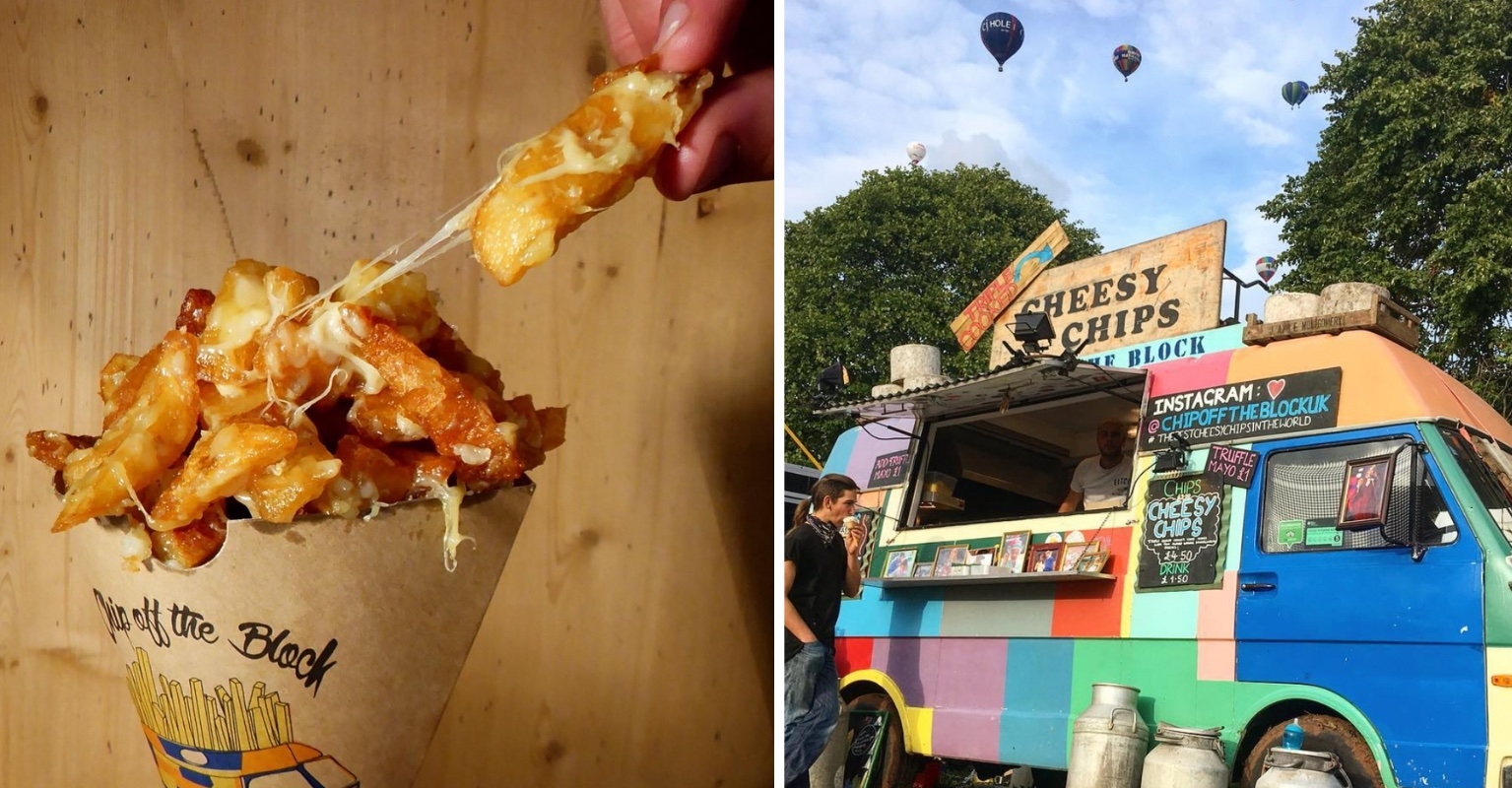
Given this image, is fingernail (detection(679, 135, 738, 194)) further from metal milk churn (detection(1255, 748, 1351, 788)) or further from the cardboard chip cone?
metal milk churn (detection(1255, 748, 1351, 788))

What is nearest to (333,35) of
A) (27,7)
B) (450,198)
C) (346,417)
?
(450,198)

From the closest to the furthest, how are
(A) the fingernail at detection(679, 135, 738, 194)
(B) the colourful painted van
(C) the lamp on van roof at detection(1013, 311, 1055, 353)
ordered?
1. (B) the colourful painted van
2. (A) the fingernail at detection(679, 135, 738, 194)
3. (C) the lamp on van roof at detection(1013, 311, 1055, 353)

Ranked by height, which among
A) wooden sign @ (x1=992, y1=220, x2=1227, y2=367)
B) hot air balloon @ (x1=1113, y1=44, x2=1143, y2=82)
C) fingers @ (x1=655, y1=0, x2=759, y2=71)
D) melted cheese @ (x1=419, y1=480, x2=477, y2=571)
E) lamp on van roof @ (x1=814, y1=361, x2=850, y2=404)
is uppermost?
hot air balloon @ (x1=1113, y1=44, x2=1143, y2=82)

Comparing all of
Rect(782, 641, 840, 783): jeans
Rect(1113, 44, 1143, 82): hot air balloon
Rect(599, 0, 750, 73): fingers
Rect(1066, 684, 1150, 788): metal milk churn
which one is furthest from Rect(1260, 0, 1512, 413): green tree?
Rect(782, 641, 840, 783): jeans

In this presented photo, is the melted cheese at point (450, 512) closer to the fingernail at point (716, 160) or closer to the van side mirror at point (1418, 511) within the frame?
the fingernail at point (716, 160)

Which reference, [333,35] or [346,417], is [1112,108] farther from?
[333,35]

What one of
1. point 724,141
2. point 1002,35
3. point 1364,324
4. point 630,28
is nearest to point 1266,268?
point 1364,324
